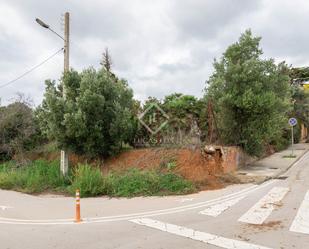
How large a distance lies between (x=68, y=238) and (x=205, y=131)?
12045 mm

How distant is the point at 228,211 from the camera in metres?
8.27

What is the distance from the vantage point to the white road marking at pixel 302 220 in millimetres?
6398

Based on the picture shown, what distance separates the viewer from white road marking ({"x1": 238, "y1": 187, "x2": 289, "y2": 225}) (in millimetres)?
7363

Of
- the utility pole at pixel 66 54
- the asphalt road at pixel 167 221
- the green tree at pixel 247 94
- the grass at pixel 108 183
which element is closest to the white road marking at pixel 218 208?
the asphalt road at pixel 167 221

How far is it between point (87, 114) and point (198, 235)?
8625 millimetres

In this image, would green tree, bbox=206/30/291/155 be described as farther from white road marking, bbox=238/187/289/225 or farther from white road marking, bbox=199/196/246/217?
white road marking, bbox=199/196/246/217

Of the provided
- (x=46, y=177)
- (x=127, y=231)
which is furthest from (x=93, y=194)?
(x=127, y=231)

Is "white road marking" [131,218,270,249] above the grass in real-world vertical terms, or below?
below

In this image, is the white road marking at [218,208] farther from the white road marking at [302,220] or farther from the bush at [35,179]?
the bush at [35,179]

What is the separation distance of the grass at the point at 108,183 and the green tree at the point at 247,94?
6761mm

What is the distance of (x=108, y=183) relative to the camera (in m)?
11.5

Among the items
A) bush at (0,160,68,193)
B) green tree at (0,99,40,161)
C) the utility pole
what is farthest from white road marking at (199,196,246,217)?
green tree at (0,99,40,161)

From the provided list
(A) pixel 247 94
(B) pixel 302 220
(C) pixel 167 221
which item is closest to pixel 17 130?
(A) pixel 247 94

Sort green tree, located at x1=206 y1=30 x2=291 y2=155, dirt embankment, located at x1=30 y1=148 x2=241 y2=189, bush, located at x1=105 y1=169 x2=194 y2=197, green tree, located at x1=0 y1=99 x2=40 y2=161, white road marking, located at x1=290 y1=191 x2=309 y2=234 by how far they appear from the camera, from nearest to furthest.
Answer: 1. white road marking, located at x1=290 y1=191 x2=309 y2=234
2. bush, located at x1=105 y1=169 x2=194 y2=197
3. dirt embankment, located at x1=30 y1=148 x2=241 y2=189
4. green tree, located at x1=206 y1=30 x2=291 y2=155
5. green tree, located at x1=0 y1=99 x2=40 y2=161
